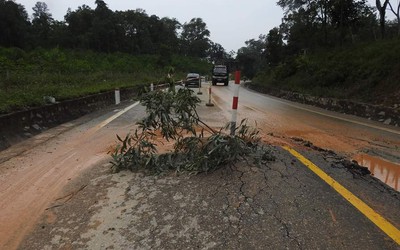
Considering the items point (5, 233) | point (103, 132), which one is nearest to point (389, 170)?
point (5, 233)

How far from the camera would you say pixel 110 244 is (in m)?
2.95

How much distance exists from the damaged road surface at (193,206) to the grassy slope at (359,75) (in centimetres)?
1074

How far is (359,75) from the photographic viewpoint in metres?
17.5

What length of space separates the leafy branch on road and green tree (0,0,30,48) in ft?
191

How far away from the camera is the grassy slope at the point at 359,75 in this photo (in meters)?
14.7

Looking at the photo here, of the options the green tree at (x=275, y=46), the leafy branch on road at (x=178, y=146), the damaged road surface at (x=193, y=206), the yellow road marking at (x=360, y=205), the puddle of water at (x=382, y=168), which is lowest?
the puddle of water at (x=382, y=168)

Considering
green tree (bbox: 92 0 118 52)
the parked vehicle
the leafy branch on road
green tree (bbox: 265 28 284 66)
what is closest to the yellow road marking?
the leafy branch on road

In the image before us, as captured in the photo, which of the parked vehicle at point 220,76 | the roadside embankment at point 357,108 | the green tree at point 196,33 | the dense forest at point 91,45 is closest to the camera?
the roadside embankment at point 357,108

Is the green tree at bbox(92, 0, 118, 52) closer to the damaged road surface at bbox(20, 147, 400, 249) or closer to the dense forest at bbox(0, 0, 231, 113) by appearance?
the dense forest at bbox(0, 0, 231, 113)

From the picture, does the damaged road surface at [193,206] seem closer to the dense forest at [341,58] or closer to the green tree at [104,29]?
the dense forest at [341,58]

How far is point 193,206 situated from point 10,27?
6181 cm

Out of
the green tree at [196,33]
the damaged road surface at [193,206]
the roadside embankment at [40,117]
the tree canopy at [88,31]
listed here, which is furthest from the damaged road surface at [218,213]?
the green tree at [196,33]

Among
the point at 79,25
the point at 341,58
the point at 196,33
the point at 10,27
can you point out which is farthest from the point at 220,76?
the point at 196,33

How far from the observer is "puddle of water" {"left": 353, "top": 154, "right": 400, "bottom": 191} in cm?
479
